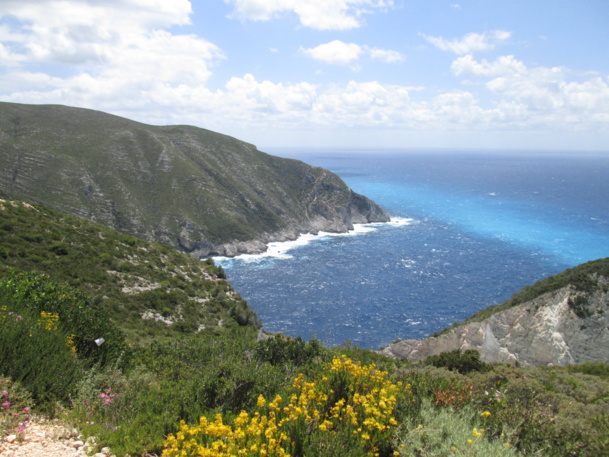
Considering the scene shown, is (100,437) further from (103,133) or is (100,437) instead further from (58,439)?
(103,133)

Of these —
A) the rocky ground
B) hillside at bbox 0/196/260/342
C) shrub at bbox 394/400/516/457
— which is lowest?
hillside at bbox 0/196/260/342

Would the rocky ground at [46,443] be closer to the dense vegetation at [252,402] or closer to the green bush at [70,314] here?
the dense vegetation at [252,402]

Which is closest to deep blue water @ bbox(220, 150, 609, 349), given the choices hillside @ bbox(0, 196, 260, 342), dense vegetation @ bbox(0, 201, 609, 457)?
hillside @ bbox(0, 196, 260, 342)

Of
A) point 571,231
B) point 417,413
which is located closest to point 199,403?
point 417,413

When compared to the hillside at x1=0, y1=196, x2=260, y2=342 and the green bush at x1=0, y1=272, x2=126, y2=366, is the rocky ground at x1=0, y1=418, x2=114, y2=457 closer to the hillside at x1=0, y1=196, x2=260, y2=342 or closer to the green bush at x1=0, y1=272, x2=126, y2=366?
the green bush at x1=0, y1=272, x2=126, y2=366

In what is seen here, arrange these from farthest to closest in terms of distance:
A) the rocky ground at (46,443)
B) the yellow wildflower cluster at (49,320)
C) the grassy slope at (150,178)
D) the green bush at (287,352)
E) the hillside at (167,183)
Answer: the hillside at (167,183)
the grassy slope at (150,178)
the green bush at (287,352)
the yellow wildflower cluster at (49,320)
the rocky ground at (46,443)

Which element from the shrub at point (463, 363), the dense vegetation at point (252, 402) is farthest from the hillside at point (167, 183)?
the dense vegetation at point (252, 402)
